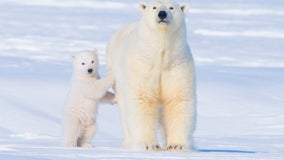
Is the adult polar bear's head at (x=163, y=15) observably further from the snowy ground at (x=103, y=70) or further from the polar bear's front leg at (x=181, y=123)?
the snowy ground at (x=103, y=70)

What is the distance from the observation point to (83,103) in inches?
321

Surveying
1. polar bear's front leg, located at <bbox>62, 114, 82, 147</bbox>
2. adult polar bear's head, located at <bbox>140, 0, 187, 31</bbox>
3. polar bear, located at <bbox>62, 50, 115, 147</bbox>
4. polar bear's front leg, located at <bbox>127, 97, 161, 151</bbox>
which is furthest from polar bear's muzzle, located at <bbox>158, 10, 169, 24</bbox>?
polar bear's front leg, located at <bbox>62, 114, 82, 147</bbox>

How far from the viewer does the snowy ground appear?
327 inches

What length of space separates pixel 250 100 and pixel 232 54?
17.8 feet

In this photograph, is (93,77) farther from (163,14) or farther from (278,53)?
(278,53)

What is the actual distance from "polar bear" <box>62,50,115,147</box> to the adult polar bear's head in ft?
3.38

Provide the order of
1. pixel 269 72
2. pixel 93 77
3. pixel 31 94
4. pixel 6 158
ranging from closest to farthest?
pixel 6 158 → pixel 93 77 → pixel 31 94 → pixel 269 72

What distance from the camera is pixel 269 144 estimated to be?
881 centimetres

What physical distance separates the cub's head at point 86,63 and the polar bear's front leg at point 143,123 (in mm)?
965

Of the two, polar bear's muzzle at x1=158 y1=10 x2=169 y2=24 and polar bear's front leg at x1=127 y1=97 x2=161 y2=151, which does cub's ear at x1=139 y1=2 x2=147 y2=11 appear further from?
polar bear's front leg at x1=127 y1=97 x2=161 y2=151

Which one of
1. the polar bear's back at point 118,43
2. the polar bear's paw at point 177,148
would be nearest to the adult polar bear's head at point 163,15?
the polar bear's back at point 118,43

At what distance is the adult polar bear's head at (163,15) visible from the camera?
7.13 metres

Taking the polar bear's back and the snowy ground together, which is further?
the snowy ground


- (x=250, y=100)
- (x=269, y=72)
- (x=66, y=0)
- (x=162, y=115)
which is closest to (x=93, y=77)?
(x=162, y=115)
